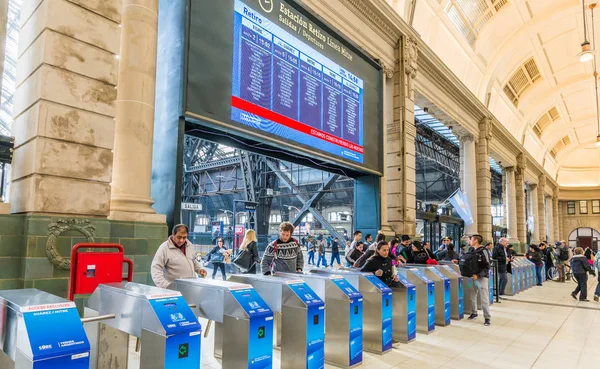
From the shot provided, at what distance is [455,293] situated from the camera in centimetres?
807

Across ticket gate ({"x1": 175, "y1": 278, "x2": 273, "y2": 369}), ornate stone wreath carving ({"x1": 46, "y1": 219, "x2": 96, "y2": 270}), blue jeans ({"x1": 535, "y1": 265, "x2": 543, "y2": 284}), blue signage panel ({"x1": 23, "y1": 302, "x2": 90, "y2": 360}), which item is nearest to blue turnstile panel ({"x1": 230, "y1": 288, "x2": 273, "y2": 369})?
ticket gate ({"x1": 175, "y1": 278, "x2": 273, "y2": 369})

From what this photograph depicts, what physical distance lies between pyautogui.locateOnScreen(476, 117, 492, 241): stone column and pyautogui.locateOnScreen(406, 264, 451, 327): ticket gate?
1127 cm

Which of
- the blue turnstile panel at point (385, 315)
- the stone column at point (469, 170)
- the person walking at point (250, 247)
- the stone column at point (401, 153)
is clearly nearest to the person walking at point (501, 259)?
the stone column at point (401, 153)

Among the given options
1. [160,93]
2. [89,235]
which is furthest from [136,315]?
[160,93]

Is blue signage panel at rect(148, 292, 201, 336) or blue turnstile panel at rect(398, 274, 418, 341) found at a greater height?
blue signage panel at rect(148, 292, 201, 336)

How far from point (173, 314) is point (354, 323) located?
100 inches

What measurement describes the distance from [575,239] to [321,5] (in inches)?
1747

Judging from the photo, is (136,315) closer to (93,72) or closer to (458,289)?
(93,72)

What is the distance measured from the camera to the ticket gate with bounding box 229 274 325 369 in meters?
4.16

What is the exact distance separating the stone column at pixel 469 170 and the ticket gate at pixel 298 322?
49.6 feet

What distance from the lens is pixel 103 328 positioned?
11.6 ft

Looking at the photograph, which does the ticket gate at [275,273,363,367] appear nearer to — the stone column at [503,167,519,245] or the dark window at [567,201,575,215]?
Result: the stone column at [503,167,519,245]

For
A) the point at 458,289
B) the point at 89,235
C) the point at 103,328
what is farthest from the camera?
the point at 458,289

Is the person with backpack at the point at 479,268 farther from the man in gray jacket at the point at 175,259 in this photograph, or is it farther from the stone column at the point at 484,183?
the stone column at the point at 484,183
